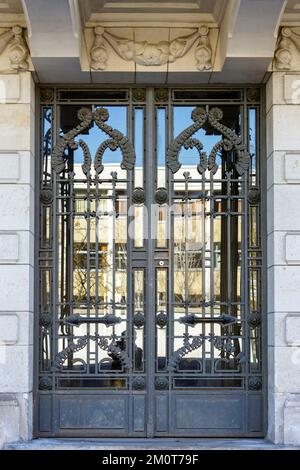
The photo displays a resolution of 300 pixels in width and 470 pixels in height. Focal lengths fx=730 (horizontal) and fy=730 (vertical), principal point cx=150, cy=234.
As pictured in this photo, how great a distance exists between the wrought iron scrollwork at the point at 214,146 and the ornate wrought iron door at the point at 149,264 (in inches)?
0.4

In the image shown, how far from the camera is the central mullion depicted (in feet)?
23.8

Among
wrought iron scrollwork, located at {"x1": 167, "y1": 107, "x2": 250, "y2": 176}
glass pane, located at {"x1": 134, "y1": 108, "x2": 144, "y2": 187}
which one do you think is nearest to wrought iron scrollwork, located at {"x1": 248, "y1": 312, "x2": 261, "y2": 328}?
wrought iron scrollwork, located at {"x1": 167, "y1": 107, "x2": 250, "y2": 176}

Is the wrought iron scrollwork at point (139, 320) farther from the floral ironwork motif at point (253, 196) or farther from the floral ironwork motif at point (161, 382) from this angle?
the floral ironwork motif at point (253, 196)

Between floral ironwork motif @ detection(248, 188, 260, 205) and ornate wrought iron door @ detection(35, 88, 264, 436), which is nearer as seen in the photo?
ornate wrought iron door @ detection(35, 88, 264, 436)

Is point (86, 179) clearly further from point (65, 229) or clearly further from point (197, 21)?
point (197, 21)

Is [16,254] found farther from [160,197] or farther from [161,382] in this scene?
[161,382]

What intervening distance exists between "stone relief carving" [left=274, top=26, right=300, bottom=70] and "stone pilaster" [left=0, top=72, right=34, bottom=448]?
2.45 metres

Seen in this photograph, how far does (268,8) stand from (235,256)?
2399mm

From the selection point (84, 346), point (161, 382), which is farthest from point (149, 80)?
point (161, 382)

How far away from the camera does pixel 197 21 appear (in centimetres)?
724

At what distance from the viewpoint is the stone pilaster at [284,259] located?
693 centimetres

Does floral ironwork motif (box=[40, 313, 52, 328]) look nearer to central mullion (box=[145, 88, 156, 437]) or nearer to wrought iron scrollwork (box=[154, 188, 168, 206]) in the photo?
central mullion (box=[145, 88, 156, 437])

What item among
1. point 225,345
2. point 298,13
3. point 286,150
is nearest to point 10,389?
point 225,345

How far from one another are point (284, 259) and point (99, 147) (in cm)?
218
